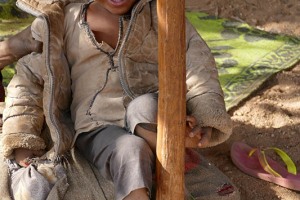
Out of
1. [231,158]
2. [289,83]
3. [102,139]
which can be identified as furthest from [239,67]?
[102,139]

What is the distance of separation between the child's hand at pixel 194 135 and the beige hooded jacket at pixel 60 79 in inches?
3.4

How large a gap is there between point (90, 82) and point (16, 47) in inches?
14.3

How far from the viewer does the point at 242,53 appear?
450cm

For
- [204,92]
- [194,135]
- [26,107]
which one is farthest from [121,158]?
[26,107]

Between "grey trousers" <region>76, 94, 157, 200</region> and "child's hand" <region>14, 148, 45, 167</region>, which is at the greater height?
"grey trousers" <region>76, 94, 157, 200</region>

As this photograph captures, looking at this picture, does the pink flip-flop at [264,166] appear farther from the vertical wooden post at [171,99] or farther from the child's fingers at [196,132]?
the vertical wooden post at [171,99]

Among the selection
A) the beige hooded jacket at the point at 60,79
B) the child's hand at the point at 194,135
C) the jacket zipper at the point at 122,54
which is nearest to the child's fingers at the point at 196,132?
the child's hand at the point at 194,135

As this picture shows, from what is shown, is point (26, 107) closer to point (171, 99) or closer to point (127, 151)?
point (127, 151)

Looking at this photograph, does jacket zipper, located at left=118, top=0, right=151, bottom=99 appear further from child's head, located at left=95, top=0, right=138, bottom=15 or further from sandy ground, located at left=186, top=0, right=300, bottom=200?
sandy ground, located at left=186, top=0, right=300, bottom=200

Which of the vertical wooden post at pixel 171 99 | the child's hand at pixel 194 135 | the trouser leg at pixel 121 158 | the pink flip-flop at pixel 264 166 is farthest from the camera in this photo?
the pink flip-flop at pixel 264 166

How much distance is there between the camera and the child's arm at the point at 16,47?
2.69 m

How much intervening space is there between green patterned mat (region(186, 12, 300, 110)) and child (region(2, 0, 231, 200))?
130 centimetres

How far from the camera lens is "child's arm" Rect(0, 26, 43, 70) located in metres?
2.69

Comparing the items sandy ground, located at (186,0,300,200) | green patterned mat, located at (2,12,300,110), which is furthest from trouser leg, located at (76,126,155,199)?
green patterned mat, located at (2,12,300,110)
